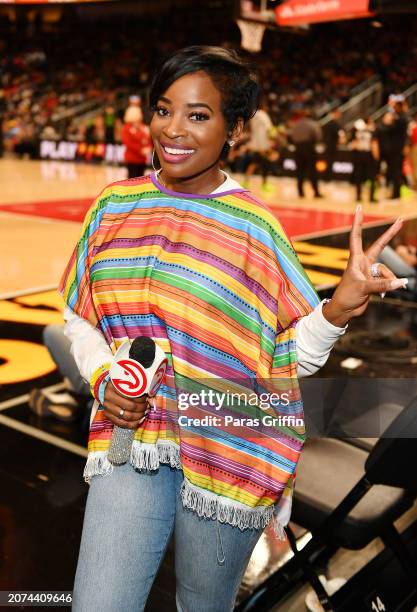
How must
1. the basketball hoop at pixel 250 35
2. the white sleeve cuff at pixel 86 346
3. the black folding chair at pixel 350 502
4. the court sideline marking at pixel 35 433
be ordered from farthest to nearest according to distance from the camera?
the basketball hoop at pixel 250 35
the court sideline marking at pixel 35 433
the black folding chair at pixel 350 502
the white sleeve cuff at pixel 86 346

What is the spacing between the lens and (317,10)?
1249 centimetres

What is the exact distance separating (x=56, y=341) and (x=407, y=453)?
2.25 metres

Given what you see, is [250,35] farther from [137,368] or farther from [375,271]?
[137,368]

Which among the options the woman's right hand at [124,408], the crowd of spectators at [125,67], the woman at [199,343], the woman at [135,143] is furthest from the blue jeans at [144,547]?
the crowd of spectators at [125,67]

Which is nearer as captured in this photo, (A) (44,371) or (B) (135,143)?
(A) (44,371)

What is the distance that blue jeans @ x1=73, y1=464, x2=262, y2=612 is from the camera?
4.77 feet

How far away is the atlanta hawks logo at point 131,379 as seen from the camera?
4.41 feet

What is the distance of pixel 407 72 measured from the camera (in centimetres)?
2494

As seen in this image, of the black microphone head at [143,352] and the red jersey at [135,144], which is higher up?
the black microphone head at [143,352]

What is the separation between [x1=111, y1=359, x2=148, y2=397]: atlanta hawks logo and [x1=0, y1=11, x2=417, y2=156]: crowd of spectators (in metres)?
21.2

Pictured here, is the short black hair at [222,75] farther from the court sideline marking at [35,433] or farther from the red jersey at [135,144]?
the red jersey at [135,144]

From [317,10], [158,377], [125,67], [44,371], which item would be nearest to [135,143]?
[317,10]

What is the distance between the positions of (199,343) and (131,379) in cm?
21

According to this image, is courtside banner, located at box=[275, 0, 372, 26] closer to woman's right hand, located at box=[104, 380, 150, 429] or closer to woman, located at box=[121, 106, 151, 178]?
woman, located at box=[121, 106, 151, 178]
